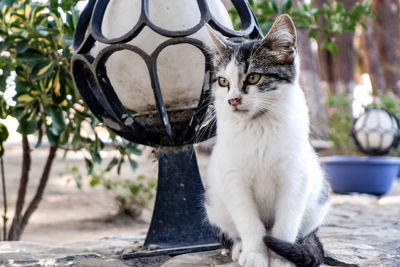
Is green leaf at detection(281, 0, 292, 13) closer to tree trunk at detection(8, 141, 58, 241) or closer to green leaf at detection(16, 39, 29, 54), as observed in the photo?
green leaf at detection(16, 39, 29, 54)

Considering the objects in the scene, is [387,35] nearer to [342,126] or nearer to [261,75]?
[342,126]

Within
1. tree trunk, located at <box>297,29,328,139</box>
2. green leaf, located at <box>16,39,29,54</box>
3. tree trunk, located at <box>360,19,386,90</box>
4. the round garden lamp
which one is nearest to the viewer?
green leaf, located at <box>16,39,29,54</box>

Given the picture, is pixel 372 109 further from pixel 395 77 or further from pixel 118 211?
pixel 395 77

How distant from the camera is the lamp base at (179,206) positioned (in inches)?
86.0

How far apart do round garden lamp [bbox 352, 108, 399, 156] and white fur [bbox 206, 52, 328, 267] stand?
3.65 meters

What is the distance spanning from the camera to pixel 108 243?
8.56ft

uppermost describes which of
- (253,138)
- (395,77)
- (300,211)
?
(395,77)

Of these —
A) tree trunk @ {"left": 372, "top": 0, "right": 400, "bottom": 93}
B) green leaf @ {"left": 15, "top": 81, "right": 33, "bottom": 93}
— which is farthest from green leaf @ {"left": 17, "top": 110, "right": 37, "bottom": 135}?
tree trunk @ {"left": 372, "top": 0, "right": 400, "bottom": 93}

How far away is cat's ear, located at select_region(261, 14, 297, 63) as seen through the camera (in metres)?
1.77

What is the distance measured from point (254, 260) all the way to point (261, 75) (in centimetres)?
68

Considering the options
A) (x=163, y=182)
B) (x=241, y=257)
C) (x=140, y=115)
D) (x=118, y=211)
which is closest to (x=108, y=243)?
(x=163, y=182)

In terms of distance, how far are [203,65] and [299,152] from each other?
0.60 metres

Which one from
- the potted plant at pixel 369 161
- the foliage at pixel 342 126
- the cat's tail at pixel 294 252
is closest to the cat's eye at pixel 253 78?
the cat's tail at pixel 294 252

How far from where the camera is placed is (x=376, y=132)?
5242 millimetres
